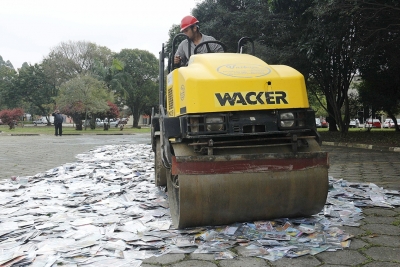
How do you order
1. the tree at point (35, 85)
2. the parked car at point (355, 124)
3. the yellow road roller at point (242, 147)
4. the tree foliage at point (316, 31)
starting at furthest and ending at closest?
1. the tree at point (35, 85)
2. the parked car at point (355, 124)
3. the tree foliage at point (316, 31)
4. the yellow road roller at point (242, 147)

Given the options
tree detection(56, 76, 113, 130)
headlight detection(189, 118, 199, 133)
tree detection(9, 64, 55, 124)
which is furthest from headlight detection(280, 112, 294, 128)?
tree detection(9, 64, 55, 124)

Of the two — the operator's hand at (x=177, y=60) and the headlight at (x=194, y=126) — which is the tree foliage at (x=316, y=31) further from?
the headlight at (x=194, y=126)

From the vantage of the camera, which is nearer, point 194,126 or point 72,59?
point 194,126

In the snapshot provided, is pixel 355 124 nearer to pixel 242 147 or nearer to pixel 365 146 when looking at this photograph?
pixel 365 146

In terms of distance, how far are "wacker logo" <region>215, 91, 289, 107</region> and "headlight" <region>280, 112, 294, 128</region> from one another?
0.11 m

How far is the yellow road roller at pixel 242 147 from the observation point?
3.71 m

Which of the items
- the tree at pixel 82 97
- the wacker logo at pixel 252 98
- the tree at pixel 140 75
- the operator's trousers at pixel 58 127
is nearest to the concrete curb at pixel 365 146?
the wacker logo at pixel 252 98

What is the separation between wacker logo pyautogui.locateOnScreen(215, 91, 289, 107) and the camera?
3729 millimetres

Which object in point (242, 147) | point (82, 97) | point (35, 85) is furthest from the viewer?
point (35, 85)

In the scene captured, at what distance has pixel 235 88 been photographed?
12.4 feet

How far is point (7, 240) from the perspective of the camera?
3729 millimetres

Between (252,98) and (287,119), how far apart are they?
1.29 feet

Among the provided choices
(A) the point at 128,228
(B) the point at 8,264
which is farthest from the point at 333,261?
(B) the point at 8,264

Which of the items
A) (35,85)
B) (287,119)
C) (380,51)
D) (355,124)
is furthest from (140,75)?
(287,119)
